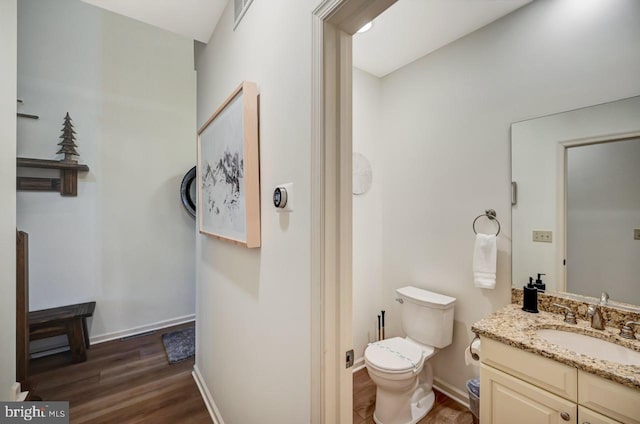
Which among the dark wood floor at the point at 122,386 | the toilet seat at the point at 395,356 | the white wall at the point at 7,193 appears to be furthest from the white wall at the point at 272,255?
the white wall at the point at 7,193

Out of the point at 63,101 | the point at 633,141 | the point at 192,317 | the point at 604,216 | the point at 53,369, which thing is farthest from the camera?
the point at 192,317

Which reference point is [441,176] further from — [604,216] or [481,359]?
[481,359]

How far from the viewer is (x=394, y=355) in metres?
1.81

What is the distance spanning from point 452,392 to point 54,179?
390 centimetres

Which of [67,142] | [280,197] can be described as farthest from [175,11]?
[67,142]

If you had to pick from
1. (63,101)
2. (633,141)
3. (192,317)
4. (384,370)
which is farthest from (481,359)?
(63,101)

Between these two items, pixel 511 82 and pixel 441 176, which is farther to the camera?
pixel 441 176

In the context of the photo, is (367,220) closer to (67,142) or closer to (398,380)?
(398,380)

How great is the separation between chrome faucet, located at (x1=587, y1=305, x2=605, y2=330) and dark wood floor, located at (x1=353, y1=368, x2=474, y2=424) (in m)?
1.04

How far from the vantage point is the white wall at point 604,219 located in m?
1.37

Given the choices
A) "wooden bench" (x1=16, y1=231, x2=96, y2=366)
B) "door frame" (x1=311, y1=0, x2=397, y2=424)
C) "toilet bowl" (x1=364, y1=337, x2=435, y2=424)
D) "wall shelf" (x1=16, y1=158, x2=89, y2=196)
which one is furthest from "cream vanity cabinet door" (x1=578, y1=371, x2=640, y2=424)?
"wall shelf" (x1=16, y1=158, x2=89, y2=196)

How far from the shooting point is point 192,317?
340cm

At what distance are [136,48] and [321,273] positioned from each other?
139 inches

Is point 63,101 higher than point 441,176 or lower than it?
higher
